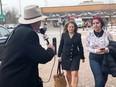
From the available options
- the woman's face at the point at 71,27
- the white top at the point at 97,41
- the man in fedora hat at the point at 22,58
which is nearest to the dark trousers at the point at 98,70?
the white top at the point at 97,41

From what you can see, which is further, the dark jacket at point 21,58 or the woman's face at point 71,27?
the woman's face at point 71,27

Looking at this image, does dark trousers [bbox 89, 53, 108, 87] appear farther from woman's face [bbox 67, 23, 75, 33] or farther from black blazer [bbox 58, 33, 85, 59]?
woman's face [bbox 67, 23, 75, 33]

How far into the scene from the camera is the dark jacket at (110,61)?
6.13 m

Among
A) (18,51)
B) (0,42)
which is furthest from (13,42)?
(0,42)

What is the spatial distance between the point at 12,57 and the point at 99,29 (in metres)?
3.08

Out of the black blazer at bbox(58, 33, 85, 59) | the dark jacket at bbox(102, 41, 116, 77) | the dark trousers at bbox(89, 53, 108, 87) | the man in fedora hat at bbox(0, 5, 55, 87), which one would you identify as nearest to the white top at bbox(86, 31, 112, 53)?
the dark trousers at bbox(89, 53, 108, 87)

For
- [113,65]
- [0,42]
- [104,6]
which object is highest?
[113,65]

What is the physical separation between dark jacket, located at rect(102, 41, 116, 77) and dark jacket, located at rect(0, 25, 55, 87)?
95.8 inches

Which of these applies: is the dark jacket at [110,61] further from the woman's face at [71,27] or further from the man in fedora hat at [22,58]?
the man in fedora hat at [22,58]

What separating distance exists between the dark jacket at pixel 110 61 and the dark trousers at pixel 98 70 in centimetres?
21

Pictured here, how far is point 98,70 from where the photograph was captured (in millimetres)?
6484

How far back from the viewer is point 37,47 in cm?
393

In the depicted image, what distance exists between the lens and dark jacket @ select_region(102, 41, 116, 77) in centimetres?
613

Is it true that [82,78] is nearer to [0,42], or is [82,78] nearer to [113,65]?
[0,42]
